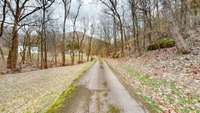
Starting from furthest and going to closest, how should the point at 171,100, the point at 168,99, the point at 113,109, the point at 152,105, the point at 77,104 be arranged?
the point at 168,99, the point at 171,100, the point at 77,104, the point at 152,105, the point at 113,109

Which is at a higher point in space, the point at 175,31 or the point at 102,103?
the point at 175,31

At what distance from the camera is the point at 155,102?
6.80m

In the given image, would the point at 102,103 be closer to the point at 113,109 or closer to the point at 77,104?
the point at 113,109

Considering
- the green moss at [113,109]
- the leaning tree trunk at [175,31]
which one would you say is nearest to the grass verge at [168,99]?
the green moss at [113,109]

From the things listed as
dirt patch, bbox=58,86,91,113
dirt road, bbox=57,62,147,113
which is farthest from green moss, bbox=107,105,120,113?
dirt patch, bbox=58,86,91,113

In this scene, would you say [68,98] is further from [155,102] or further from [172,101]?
[172,101]

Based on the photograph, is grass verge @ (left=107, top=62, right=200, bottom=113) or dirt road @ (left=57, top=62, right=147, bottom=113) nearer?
dirt road @ (left=57, top=62, right=147, bottom=113)

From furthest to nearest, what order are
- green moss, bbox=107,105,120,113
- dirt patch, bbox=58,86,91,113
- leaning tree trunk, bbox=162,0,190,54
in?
1. leaning tree trunk, bbox=162,0,190,54
2. dirt patch, bbox=58,86,91,113
3. green moss, bbox=107,105,120,113

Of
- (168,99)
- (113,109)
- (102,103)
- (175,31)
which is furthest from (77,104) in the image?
(175,31)

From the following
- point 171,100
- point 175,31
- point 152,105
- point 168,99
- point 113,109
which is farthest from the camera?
point 175,31

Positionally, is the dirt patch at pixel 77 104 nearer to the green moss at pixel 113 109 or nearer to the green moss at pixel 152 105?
the green moss at pixel 113 109

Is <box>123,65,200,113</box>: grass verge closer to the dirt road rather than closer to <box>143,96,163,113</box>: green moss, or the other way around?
<box>143,96,163,113</box>: green moss

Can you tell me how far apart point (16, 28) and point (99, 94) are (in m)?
14.2

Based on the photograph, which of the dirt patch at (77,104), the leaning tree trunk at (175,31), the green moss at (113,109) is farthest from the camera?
the leaning tree trunk at (175,31)
